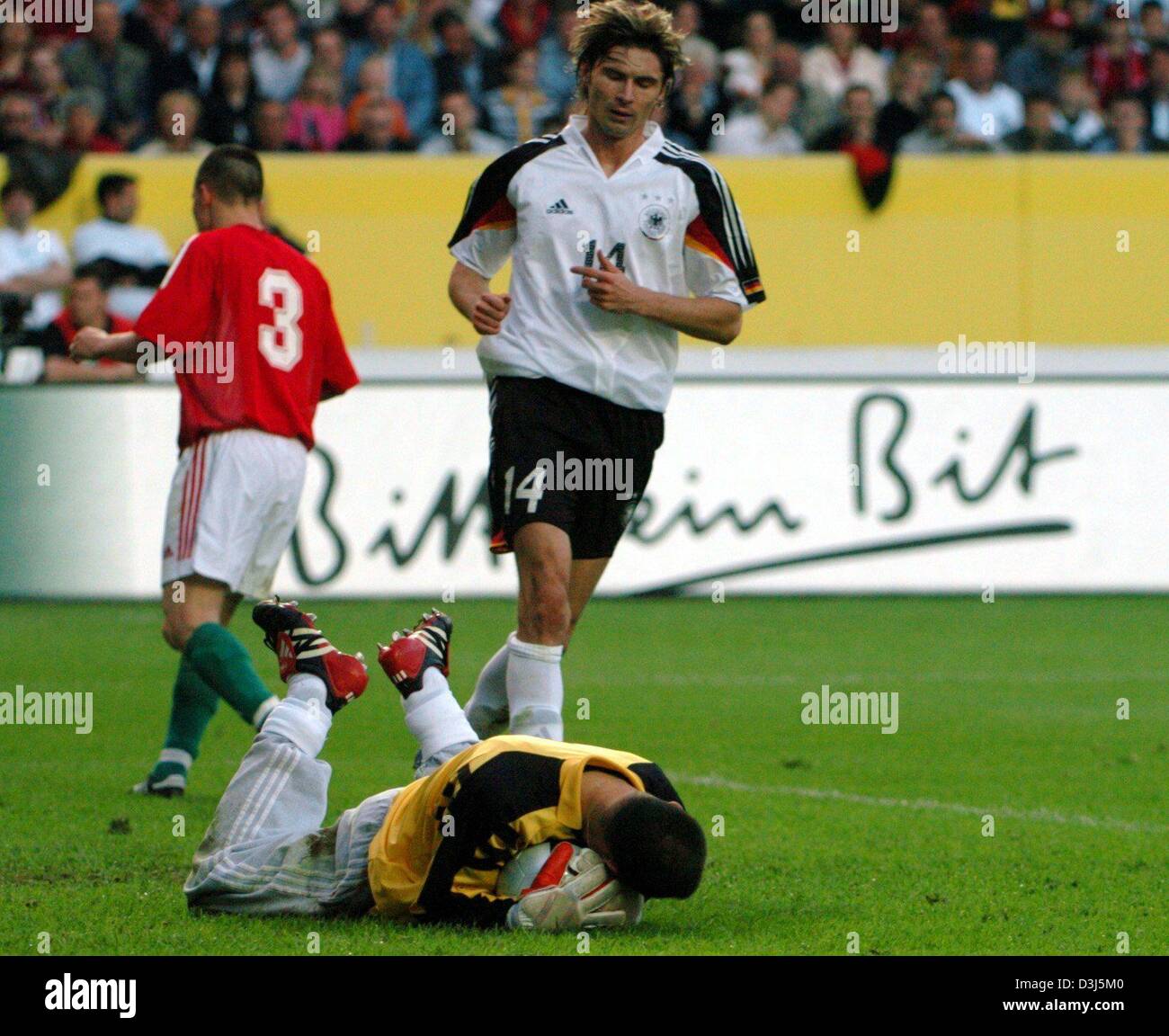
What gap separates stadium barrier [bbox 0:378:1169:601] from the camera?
12406mm

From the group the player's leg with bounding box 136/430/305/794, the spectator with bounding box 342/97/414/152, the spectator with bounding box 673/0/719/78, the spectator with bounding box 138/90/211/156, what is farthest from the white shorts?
the spectator with bounding box 673/0/719/78

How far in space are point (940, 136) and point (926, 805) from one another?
1009cm

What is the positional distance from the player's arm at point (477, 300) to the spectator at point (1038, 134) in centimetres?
1054

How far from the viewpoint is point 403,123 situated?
15.9 metres

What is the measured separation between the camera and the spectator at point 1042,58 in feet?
55.9

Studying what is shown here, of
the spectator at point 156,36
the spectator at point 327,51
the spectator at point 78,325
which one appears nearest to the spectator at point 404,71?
the spectator at point 327,51

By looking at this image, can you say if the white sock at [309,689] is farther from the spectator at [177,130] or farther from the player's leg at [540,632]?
the spectator at [177,130]

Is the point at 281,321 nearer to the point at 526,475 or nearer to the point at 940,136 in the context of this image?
the point at 526,475

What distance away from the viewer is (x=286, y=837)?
462 cm

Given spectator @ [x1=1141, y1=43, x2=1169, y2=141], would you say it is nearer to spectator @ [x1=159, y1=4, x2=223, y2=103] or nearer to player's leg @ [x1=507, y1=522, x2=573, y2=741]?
spectator @ [x1=159, y1=4, x2=223, y2=103]

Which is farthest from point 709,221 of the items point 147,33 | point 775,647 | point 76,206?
point 147,33

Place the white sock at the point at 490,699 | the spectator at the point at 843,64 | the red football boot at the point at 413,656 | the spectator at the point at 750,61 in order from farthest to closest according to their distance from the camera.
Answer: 1. the spectator at the point at 843,64
2. the spectator at the point at 750,61
3. the white sock at the point at 490,699
4. the red football boot at the point at 413,656

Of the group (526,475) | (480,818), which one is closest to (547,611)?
(526,475)

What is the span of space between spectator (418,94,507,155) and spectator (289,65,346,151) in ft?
2.29
